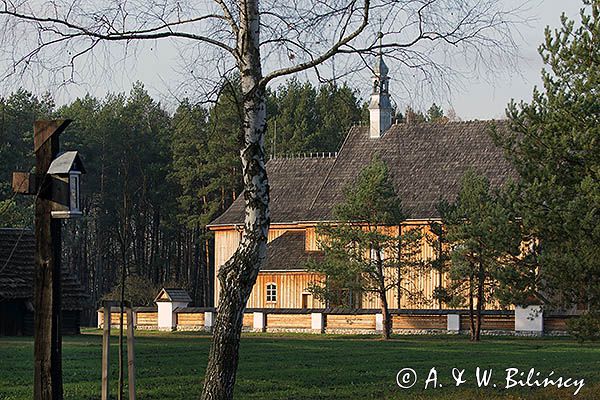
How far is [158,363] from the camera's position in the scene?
87.9 feet

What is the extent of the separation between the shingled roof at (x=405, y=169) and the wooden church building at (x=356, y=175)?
0.05 m

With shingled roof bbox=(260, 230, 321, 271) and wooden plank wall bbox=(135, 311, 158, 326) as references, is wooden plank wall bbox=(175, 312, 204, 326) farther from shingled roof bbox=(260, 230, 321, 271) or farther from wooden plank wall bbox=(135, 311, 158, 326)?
shingled roof bbox=(260, 230, 321, 271)

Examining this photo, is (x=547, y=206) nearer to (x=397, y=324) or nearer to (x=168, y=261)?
(x=397, y=324)

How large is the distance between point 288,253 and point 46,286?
160 feet

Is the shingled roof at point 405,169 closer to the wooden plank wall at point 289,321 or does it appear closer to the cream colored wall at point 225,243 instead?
the cream colored wall at point 225,243

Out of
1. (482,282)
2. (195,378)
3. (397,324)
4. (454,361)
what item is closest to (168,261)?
(397,324)

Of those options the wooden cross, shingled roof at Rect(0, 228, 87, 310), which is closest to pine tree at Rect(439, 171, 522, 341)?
shingled roof at Rect(0, 228, 87, 310)

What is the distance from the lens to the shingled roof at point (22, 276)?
4147 centimetres

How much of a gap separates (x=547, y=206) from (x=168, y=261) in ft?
219

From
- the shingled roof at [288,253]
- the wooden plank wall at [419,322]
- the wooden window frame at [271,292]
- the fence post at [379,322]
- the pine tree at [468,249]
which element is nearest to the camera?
the pine tree at [468,249]

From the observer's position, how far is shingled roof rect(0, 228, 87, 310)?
41.5m

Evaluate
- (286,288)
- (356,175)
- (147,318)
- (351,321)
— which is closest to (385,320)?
(351,321)

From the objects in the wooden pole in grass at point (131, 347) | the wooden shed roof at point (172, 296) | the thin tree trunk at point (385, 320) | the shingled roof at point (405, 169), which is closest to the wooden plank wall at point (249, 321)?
the wooden shed roof at point (172, 296)

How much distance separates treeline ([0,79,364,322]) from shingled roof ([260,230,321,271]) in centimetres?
1169
